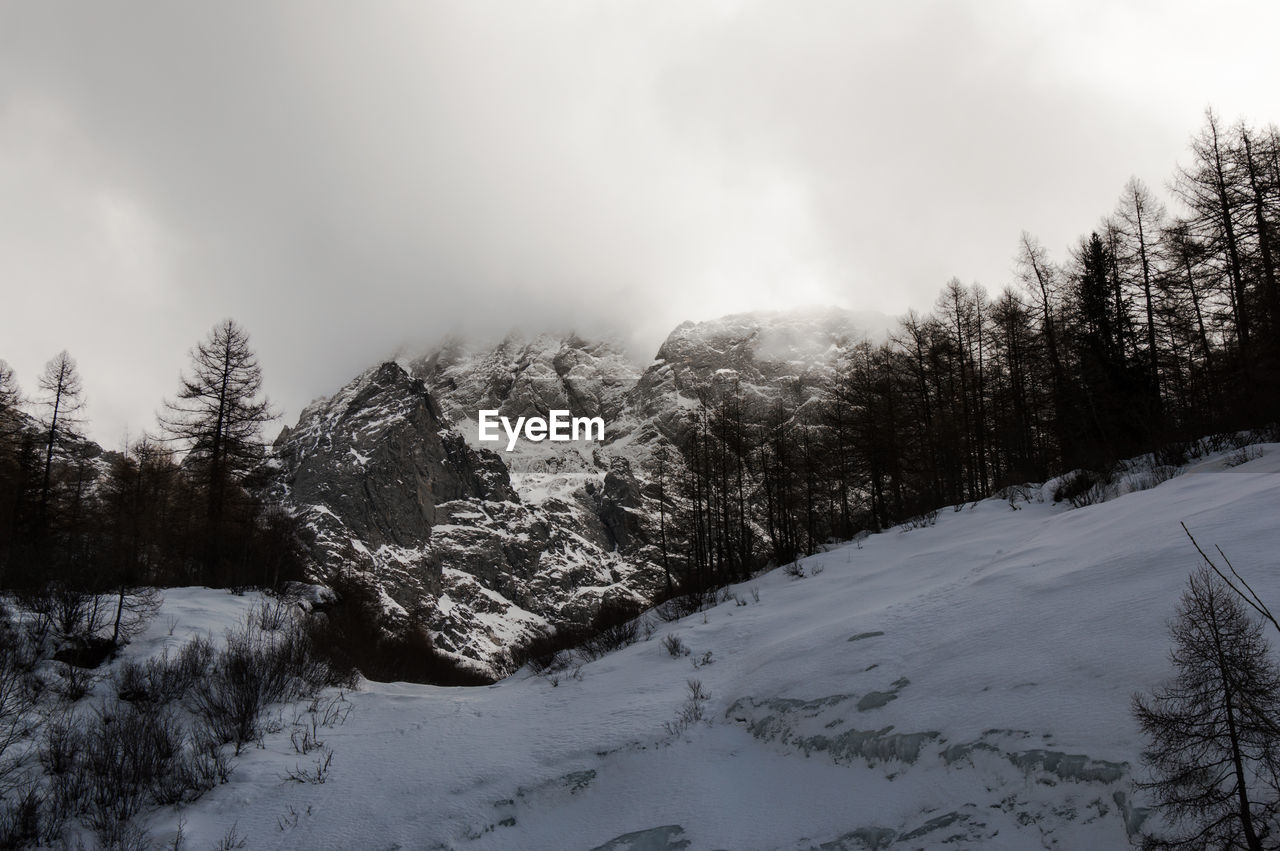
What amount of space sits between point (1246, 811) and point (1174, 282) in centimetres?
2563

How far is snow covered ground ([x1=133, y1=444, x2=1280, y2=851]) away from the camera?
15.9 ft

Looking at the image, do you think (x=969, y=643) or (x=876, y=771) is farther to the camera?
(x=969, y=643)

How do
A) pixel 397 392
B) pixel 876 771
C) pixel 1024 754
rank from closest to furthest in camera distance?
pixel 1024 754
pixel 876 771
pixel 397 392

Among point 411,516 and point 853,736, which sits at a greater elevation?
point 411,516

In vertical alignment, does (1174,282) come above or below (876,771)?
above

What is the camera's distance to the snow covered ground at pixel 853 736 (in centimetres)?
484

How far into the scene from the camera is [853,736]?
241 inches

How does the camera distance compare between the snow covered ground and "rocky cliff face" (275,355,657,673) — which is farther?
"rocky cliff face" (275,355,657,673)

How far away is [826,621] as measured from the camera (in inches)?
369

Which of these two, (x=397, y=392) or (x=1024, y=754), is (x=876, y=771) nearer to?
(x=1024, y=754)

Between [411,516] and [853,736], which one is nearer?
[853,736]

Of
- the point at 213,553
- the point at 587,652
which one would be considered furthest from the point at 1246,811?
the point at 213,553

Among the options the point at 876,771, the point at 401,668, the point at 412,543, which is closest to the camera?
the point at 876,771

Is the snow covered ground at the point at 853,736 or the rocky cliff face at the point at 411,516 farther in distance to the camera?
the rocky cliff face at the point at 411,516
